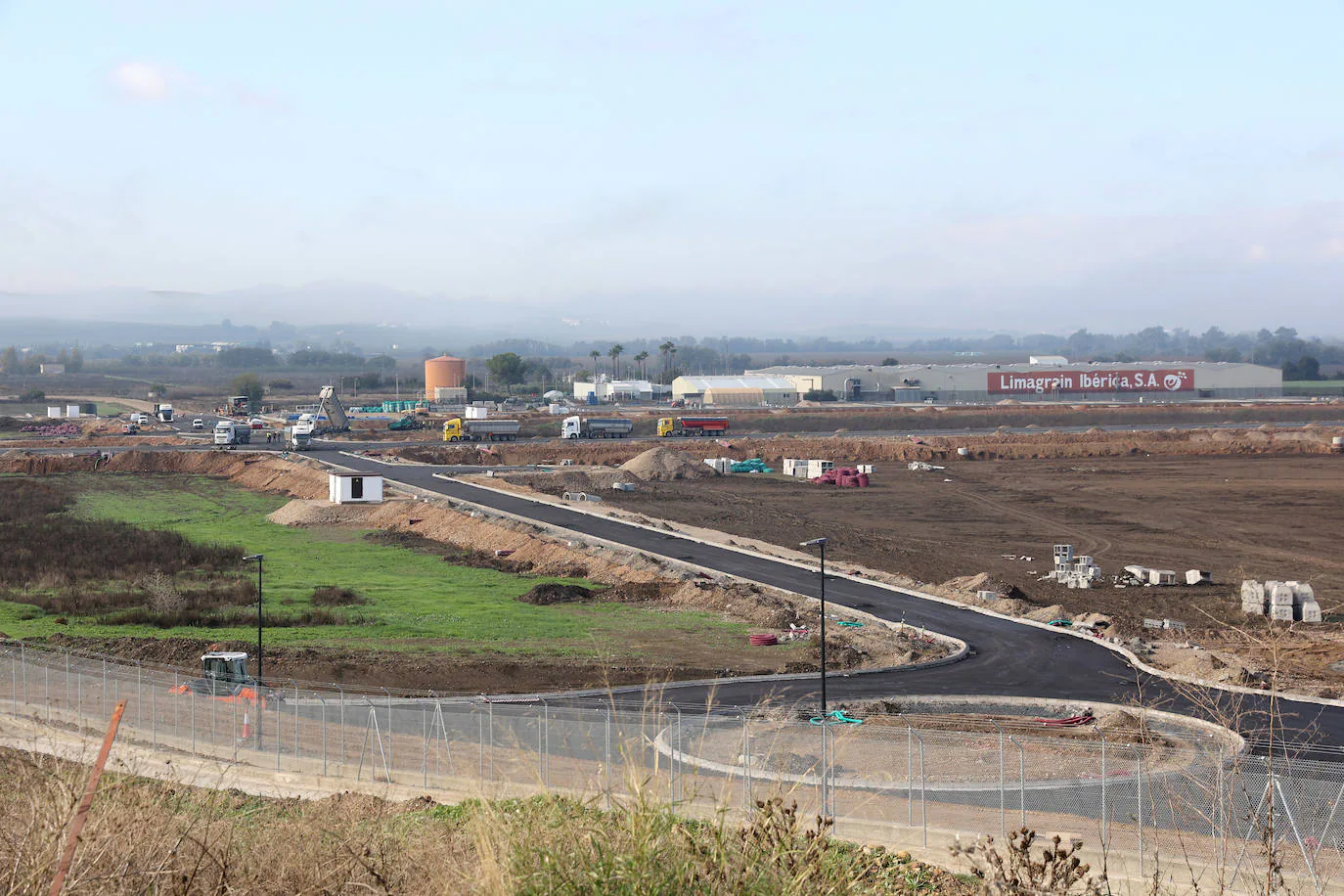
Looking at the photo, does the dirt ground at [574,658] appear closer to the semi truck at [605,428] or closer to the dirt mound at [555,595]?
the dirt mound at [555,595]

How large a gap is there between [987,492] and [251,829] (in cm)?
8753

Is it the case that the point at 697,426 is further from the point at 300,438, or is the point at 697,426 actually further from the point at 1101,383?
the point at 1101,383

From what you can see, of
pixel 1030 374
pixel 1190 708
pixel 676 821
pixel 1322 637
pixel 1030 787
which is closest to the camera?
pixel 676 821

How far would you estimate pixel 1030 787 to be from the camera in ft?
83.5

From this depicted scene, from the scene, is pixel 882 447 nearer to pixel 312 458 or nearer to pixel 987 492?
pixel 987 492

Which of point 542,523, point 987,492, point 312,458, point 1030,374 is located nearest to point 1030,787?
point 542,523

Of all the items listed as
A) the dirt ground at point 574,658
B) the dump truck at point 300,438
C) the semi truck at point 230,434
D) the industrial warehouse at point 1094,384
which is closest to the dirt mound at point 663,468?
the dirt ground at point 574,658

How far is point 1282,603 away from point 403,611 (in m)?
37.1

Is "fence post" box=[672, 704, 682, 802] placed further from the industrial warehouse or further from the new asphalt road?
the industrial warehouse

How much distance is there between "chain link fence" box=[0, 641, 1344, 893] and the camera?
21.4m

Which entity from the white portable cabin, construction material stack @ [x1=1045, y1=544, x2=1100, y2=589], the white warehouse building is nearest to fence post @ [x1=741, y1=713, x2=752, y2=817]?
construction material stack @ [x1=1045, y1=544, x2=1100, y2=589]

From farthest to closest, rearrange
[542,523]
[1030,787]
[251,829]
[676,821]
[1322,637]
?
[542,523], [1322,637], [1030,787], [251,829], [676,821]

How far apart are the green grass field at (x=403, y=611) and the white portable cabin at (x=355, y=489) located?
5.41 metres

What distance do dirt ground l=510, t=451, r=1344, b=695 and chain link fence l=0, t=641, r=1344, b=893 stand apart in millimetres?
11561
